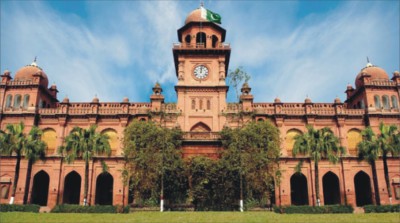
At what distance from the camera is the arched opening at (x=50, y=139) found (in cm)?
4909

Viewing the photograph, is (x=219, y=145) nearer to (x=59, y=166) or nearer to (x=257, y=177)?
(x=257, y=177)

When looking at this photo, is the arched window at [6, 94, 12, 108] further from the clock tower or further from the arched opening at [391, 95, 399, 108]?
the arched opening at [391, 95, 399, 108]

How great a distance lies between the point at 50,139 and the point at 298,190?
3396 cm

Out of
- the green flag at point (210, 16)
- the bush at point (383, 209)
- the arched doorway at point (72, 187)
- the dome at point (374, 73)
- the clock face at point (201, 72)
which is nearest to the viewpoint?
the bush at point (383, 209)

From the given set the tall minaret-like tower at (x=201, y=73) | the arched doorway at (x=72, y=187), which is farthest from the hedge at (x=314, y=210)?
the arched doorway at (x=72, y=187)

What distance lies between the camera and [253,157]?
137ft

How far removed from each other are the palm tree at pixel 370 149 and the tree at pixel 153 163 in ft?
69.8

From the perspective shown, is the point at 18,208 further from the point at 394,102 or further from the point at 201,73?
the point at 394,102

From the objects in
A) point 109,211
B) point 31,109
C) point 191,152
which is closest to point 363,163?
point 191,152

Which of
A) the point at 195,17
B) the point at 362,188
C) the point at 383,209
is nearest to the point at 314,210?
the point at 383,209

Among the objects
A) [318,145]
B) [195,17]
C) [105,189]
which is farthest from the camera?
[195,17]

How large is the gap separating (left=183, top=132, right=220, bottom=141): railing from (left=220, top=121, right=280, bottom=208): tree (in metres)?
2.99

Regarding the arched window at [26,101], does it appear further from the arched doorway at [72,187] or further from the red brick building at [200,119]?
the arched doorway at [72,187]

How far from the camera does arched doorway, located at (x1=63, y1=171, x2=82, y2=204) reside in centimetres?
4966
